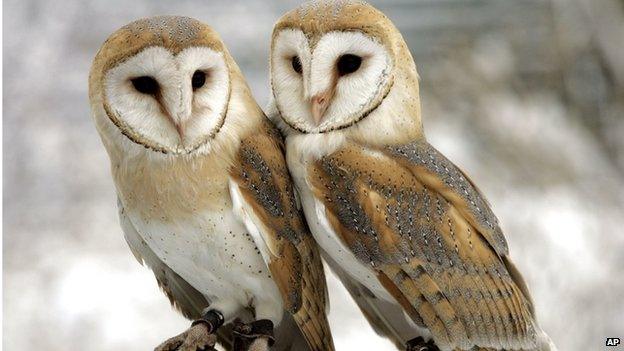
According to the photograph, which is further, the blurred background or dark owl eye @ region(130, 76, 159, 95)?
the blurred background

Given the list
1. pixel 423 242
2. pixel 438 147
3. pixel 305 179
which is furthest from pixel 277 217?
pixel 438 147

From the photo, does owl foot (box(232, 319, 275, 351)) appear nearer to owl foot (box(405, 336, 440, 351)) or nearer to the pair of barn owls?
the pair of barn owls

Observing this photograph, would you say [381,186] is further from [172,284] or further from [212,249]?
[172,284]

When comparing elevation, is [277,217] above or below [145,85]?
below

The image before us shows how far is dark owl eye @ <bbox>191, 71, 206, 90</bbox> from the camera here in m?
0.94

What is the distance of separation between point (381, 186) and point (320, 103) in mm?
112

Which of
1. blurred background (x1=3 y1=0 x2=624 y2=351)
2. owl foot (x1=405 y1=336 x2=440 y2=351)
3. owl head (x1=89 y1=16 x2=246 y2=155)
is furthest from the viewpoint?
blurred background (x1=3 y1=0 x2=624 y2=351)

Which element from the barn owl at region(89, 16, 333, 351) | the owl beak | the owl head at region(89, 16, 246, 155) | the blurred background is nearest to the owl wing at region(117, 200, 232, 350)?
the barn owl at region(89, 16, 333, 351)

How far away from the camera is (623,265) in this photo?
1.98 metres

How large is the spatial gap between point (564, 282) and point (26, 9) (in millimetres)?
1240

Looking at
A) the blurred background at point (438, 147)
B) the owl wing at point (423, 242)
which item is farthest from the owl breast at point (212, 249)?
the blurred background at point (438, 147)

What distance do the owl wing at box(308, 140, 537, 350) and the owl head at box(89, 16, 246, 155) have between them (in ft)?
0.43

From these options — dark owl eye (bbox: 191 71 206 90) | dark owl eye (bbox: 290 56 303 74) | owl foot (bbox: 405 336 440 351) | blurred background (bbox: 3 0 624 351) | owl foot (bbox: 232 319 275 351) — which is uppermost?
Answer: blurred background (bbox: 3 0 624 351)

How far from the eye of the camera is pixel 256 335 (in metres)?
1.03
